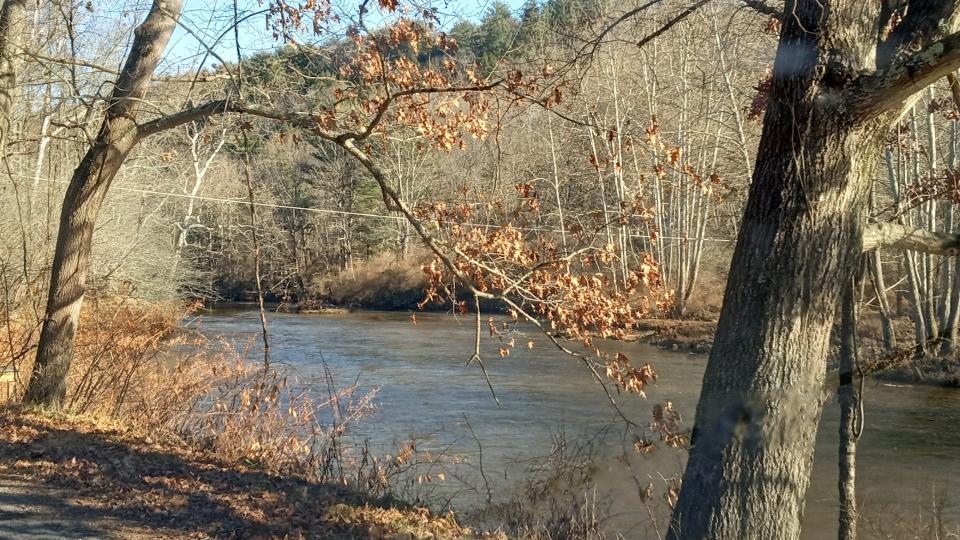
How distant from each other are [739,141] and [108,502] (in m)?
24.4

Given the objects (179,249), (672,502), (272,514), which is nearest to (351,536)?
(272,514)

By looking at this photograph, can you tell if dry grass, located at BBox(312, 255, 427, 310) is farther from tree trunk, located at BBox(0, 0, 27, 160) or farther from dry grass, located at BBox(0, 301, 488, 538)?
tree trunk, located at BBox(0, 0, 27, 160)

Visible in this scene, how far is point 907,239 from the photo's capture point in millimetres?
5969

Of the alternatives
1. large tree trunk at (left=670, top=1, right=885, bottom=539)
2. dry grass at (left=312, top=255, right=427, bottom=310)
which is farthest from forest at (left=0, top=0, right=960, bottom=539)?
dry grass at (left=312, top=255, right=427, bottom=310)

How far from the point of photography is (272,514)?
6.95 m

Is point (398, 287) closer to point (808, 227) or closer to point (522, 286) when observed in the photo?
point (522, 286)

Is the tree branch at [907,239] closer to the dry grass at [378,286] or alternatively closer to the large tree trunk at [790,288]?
the large tree trunk at [790,288]

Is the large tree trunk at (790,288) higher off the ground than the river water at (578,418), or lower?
higher

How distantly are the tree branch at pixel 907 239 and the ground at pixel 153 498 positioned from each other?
4011 millimetres

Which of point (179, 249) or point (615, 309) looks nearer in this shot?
point (615, 309)

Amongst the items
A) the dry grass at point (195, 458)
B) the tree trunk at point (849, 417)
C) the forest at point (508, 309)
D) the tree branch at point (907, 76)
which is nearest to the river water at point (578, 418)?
the forest at point (508, 309)

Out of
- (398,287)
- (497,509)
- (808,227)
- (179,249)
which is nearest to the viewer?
(808,227)

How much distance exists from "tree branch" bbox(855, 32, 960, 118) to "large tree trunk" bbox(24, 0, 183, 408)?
7.25m

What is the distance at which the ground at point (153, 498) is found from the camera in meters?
6.20
